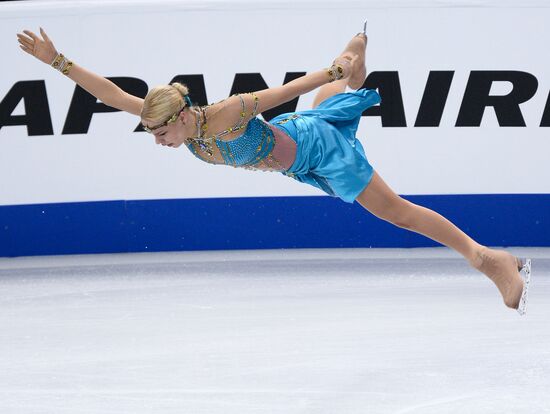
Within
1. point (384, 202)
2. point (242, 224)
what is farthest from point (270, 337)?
point (242, 224)

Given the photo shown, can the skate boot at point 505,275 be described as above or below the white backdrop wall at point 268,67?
below

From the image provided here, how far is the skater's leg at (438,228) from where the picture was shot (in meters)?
3.75

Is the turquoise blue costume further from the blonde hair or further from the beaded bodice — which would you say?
the blonde hair

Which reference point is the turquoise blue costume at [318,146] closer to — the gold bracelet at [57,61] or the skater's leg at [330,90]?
the skater's leg at [330,90]

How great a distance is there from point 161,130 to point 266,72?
2.82 meters

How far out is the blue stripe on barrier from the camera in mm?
6250

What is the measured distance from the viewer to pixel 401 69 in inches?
243

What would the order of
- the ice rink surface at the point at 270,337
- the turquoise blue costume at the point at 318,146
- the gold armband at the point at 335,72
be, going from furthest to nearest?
the turquoise blue costume at the point at 318,146
the gold armband at the point at 335,72
the ice rink surface at the point at 270,337

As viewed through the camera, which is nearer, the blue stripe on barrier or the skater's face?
the skater's face

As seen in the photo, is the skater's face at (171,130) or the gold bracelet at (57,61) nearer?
the skater's face at (171,130)

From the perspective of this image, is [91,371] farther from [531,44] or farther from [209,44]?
[531,44]

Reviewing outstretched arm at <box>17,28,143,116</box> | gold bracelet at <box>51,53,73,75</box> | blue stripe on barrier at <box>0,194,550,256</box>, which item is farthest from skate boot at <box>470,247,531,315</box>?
blue stripe on barrier at <box>0,194,550,256</box>

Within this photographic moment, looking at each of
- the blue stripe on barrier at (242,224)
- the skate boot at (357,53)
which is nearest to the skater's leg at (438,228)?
the skate boot at (357,53)

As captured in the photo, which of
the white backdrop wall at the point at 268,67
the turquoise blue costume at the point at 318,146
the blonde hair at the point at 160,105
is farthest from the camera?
the white backdrop wall at the point at 268,67
